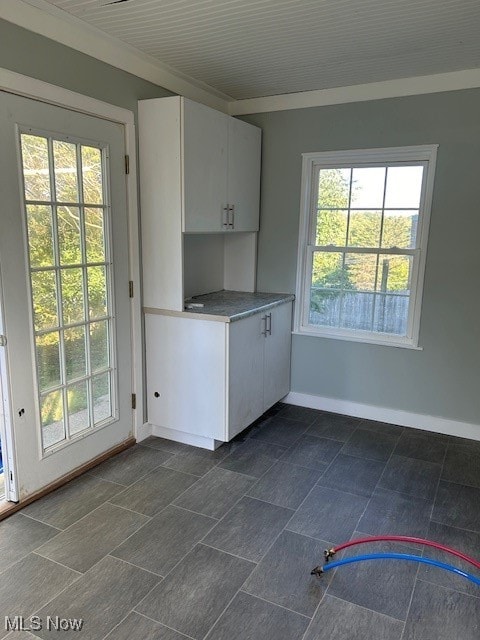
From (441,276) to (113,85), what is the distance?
2.47m

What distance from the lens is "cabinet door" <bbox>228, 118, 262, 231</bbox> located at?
132 inches

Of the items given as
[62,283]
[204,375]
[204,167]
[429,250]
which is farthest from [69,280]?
[429,250]

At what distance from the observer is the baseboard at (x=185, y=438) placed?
3.17 meters

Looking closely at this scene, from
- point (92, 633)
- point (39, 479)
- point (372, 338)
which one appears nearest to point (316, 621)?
point (92, 633)

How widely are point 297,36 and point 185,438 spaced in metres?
2.57

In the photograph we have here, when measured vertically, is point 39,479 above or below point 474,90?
below

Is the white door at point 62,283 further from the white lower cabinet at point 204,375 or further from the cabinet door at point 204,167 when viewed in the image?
the cabinet door at point 204,167

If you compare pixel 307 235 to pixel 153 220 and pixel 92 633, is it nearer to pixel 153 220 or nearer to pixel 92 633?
pixel 153 220

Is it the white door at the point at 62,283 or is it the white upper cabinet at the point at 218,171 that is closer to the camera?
the white door at the point at 62,283

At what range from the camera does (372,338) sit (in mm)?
3584

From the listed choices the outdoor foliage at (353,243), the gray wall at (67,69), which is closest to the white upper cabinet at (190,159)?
the gray wall at (67,69)

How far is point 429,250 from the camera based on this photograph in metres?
3.29

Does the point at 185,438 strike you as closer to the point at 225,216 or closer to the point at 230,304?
the point at 230,304

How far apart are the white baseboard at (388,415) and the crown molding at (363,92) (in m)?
2.29
